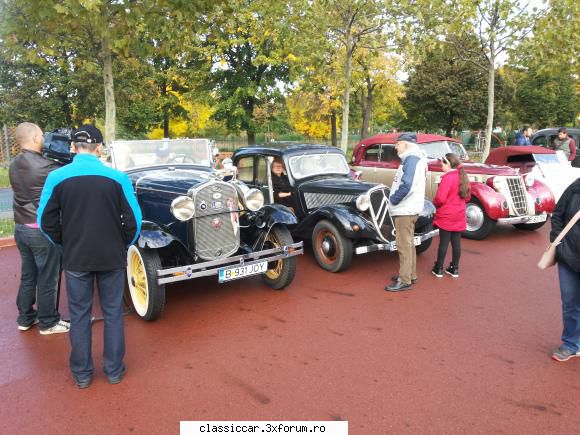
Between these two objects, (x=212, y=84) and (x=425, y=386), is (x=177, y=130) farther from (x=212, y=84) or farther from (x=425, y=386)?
(x=425, y=386)

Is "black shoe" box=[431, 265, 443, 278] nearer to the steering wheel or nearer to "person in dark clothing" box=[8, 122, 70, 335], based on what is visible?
the steering wheel

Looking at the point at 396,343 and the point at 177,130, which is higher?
the point at 177,130

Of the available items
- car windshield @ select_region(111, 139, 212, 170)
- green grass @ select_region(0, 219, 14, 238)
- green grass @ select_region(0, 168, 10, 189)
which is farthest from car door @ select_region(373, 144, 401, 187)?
green grass @ select_region(0, 168, 10, 189)

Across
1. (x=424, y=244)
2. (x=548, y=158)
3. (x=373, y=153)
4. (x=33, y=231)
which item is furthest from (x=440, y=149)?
(x=33, y=231)

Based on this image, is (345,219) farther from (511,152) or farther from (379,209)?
(511,152)

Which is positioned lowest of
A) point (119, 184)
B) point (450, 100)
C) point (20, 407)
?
point (20, 407)

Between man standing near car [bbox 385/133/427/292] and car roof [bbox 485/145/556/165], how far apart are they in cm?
519

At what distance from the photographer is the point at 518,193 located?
7801 millimetres

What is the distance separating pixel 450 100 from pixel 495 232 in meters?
20.9

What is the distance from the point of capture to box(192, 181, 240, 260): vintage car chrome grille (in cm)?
459

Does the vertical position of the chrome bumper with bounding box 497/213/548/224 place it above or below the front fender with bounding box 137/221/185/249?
below

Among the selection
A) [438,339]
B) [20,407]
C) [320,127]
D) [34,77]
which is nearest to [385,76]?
[320,127]

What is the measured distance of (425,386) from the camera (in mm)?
3225

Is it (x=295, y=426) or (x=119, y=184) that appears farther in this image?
(x=119, y=184)
